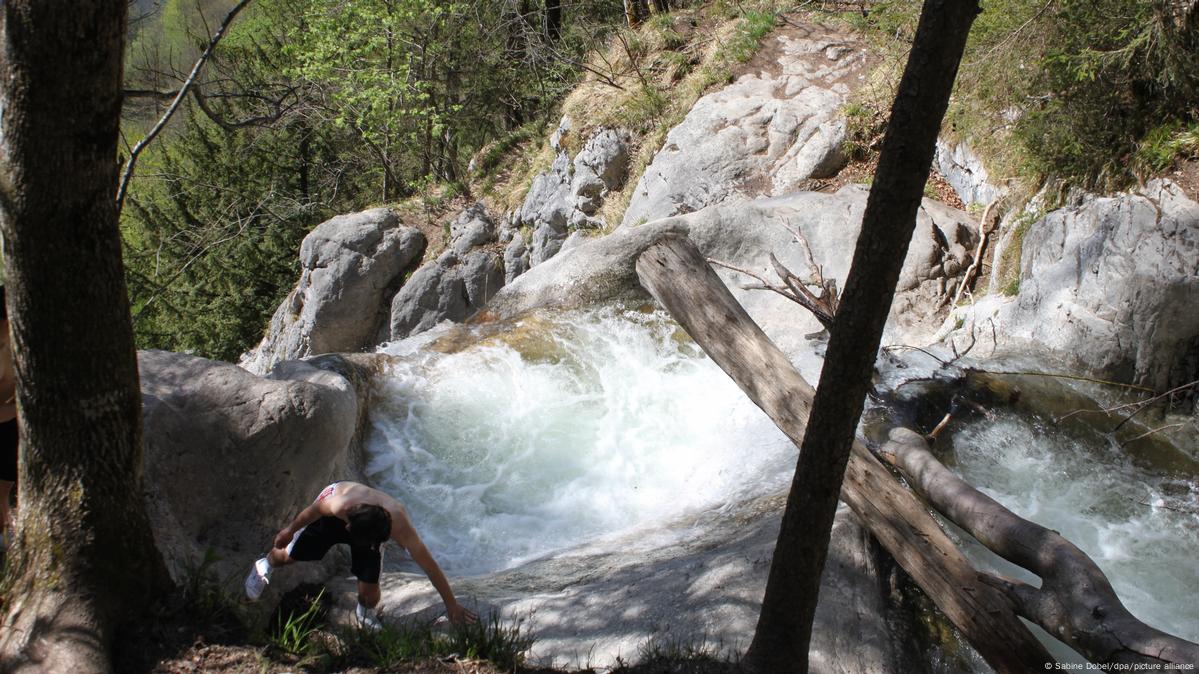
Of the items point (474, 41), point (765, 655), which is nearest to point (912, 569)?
point (765, 655)

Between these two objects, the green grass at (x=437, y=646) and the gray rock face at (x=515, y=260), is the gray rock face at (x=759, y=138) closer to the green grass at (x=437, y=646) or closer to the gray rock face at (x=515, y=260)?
the gray rock face at (x=515, y=260)

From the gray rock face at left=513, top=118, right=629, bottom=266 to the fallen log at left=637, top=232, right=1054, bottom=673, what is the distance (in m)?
6.96

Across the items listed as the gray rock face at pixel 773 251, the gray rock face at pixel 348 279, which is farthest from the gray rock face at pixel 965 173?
the gray rock face at pixel 348 279

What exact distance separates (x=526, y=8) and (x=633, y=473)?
1264 centimetres

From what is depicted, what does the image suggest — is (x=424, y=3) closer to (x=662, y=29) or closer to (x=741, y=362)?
(x=662, y=29)

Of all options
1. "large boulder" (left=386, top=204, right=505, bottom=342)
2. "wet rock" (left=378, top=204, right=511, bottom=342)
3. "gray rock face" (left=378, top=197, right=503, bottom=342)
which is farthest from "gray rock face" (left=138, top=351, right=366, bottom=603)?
"large boulder" (left=386, top=204, right=505, bottom=342)

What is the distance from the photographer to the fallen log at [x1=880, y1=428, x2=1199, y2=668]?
2.94m

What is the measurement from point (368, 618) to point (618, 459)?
277cm

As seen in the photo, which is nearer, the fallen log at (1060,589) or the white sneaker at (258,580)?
the fallen log at (1060,589)

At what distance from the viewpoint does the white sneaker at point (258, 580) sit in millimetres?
3708

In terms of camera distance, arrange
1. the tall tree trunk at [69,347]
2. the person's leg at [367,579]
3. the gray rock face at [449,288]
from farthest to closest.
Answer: the gray rock face at [449,288]
the person's leg at [367,579]
the tall tree trunk at [69,347]

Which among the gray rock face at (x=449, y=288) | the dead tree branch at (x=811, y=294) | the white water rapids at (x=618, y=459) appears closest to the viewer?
the white water rapids at (x=618, y=459)

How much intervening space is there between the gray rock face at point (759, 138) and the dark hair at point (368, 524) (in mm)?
7323

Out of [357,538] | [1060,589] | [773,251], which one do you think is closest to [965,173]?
[773,251]
